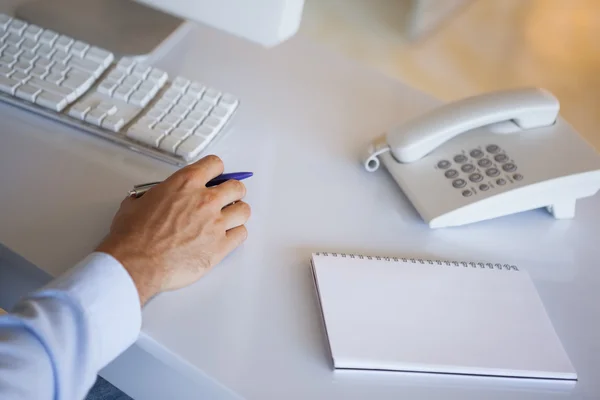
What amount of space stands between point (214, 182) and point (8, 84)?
0.30 metres

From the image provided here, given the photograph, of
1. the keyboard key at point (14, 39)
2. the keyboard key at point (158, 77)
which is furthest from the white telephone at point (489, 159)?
the keyboard key at point (14, 39)

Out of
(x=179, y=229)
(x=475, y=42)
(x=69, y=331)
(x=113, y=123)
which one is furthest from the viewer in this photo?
(x=475, y=42)

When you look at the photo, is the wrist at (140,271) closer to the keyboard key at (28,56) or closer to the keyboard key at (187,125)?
the keyboard key at (187,125)

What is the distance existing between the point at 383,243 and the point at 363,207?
0.06 m

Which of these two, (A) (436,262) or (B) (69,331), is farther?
(A) (436,262)

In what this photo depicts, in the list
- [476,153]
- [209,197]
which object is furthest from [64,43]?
[476,153]

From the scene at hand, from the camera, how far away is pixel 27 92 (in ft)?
2.66

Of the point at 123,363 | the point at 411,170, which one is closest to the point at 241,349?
the point at 123,363

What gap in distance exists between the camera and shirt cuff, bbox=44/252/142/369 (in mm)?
594

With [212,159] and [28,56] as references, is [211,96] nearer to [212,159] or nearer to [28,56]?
[212,159]

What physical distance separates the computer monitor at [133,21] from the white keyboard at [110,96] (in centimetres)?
4

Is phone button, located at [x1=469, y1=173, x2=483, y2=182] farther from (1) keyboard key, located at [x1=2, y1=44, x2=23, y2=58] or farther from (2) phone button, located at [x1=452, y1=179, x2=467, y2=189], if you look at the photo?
(1) keyboard key, located at [x1=2, y1=44, x2=23, y2=58]

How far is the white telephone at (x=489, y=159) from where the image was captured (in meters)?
0.75

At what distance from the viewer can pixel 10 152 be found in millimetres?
775
